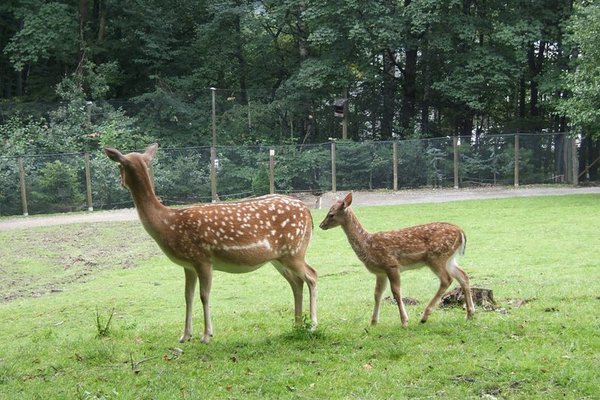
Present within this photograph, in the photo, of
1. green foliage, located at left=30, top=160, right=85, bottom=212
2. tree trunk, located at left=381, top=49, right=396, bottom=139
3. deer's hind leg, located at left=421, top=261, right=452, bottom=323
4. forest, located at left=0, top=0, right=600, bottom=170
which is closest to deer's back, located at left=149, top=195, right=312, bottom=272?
deer's hind leg, located at left=421, top=261, right=452, bottom=323

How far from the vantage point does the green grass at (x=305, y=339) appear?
5.57 metres

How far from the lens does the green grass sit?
5.57 meters

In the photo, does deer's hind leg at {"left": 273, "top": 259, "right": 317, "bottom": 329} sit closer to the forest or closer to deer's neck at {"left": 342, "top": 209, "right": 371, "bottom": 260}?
deer's neck at {"left": 342, "top": 209, "right": 371, "bottom": 260}

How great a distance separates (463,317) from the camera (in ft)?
24.7

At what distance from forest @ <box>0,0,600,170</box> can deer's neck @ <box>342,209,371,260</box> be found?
948 inches

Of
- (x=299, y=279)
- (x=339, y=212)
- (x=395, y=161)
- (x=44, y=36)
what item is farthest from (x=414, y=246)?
(x=44, y=36)

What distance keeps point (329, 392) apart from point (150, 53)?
3223 centimetres

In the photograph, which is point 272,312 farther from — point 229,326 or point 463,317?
point 463,317

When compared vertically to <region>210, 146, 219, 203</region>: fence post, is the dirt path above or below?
below

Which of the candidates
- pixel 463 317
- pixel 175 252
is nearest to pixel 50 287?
pixel 175 252

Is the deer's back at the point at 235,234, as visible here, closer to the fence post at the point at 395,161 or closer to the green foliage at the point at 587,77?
the green foliage at the point at 587,77

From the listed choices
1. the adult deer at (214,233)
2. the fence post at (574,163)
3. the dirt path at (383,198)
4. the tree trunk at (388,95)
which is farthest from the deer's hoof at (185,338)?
the tree trunk at (388,95)

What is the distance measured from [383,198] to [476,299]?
19566 mm

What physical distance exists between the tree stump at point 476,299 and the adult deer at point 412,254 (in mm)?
829
